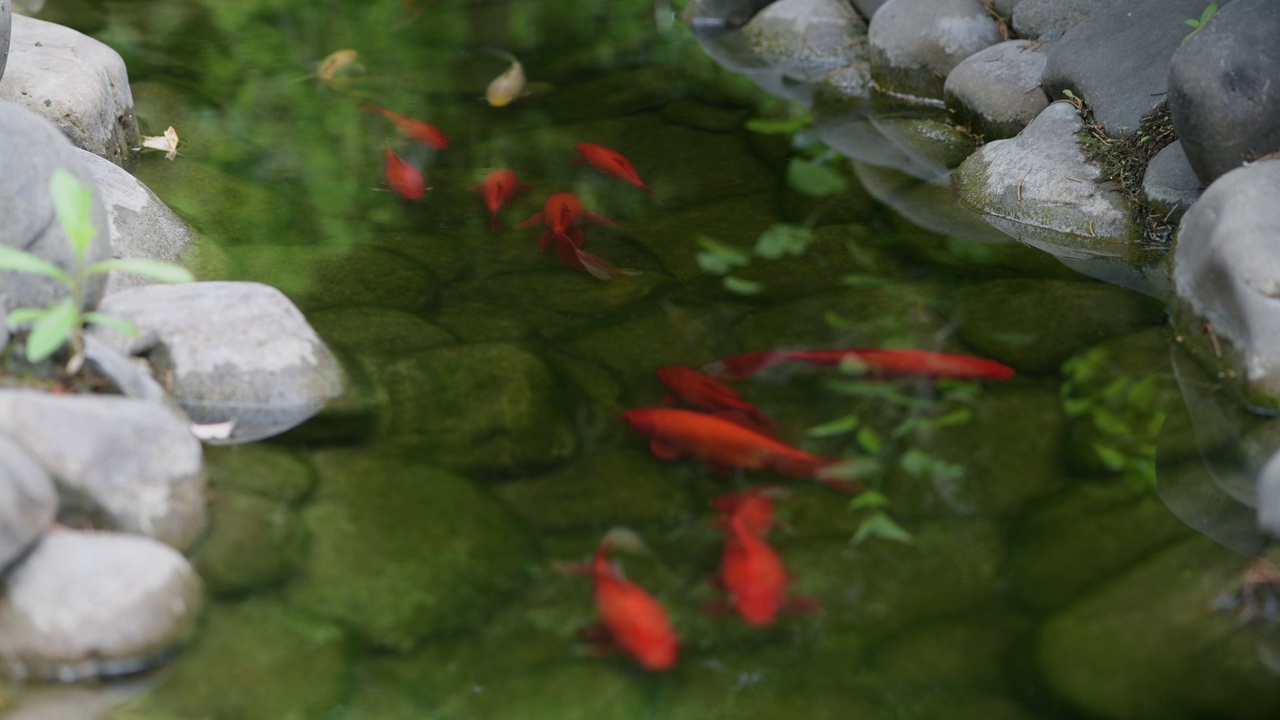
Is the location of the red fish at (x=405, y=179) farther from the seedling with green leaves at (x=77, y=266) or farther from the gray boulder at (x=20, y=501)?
the gray boulder at (x=20, y=501)

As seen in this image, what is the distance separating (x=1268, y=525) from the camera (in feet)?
9.82

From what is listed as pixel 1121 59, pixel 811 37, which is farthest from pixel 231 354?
pixel 811 37

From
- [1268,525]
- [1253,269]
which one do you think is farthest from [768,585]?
[1253,269]

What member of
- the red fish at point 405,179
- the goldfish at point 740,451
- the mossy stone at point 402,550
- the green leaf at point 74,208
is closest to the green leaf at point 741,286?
the goldfish at point 740,451

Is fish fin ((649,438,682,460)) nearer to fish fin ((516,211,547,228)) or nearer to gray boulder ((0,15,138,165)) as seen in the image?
fish fin ((516,211,547,228))

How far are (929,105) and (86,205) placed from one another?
15.7 feet

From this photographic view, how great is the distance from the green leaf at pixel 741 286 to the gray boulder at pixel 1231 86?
1749 mm

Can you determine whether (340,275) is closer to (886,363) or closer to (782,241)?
(782,241)

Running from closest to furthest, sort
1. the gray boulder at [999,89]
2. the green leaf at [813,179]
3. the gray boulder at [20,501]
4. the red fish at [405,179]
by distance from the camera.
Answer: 1. the gray boulder at [20,501]
2. the red fish at [405,179]
3. the green leaf at [813,179]
4. the gray boulder at [999,89]

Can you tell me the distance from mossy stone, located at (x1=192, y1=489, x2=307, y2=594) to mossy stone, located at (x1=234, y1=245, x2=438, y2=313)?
121 cm

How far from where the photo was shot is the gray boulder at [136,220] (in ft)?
14.4

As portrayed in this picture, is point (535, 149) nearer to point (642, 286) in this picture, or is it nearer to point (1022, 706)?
point (642, 286)

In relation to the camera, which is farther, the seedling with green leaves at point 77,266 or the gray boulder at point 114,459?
the seedling with green leaves at point 77,266

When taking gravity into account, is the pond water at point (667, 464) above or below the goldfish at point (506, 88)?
below
